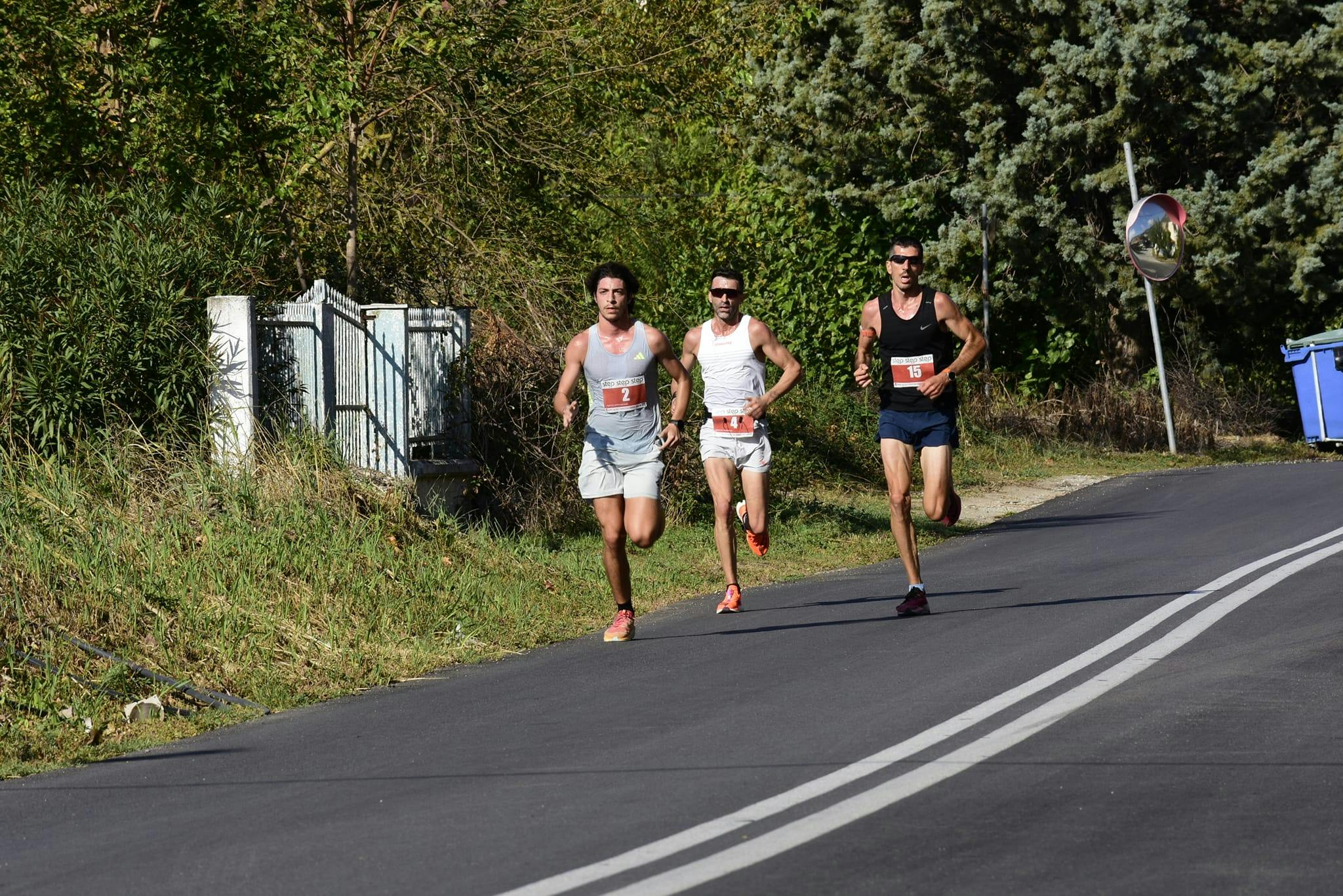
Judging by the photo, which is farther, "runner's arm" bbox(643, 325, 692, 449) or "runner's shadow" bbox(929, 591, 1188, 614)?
"runner's shadow" bbox(929, 591, 1188, 614)

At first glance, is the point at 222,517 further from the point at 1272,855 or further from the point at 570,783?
the point at 1272,855

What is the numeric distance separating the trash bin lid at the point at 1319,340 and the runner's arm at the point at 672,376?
16.9 metres

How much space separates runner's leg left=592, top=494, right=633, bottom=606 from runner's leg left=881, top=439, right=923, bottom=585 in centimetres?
150

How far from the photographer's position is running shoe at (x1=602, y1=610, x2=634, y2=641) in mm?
9422

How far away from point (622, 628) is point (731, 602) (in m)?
1.13

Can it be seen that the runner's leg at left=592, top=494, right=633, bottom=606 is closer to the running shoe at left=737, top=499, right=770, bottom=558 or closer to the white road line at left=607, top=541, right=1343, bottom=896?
the running shoe at left=737, top=499, right=770, bottom=558

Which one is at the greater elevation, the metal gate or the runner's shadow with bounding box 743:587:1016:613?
the metal gate

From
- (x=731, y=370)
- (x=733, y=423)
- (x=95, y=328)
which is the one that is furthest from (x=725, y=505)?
(x=95, y=328)

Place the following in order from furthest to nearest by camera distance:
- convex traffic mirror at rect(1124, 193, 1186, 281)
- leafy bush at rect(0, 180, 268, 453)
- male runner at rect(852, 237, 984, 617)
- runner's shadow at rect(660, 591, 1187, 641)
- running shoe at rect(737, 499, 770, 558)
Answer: convex traffic mirror at rect(1124, 193, 1186, 281) < leafy bush at rect(0, 180, 268, 453) < running shoe at rect(737, 499, 770, 558) < male runner at rect(852, 237, 984, 617) < runner's shadow at rect(660, 591, 1187, 641)

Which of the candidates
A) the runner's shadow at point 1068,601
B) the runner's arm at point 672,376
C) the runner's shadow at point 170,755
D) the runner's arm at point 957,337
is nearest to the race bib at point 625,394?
the runner's arm at point 672,376

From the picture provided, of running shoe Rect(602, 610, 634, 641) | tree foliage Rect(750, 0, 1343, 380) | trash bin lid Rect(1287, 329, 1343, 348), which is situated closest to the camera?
running shoe Rect(602, 610, 634, 641)

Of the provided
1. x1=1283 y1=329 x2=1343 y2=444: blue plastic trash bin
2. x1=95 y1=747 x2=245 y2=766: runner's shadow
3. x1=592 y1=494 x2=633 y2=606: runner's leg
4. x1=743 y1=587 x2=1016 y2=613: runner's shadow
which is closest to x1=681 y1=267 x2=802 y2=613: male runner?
x1=743 y1=587 x2=1016 y2=613: runner's shadow

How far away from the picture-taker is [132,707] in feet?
25.7

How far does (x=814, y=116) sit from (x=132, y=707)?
21.0 m
